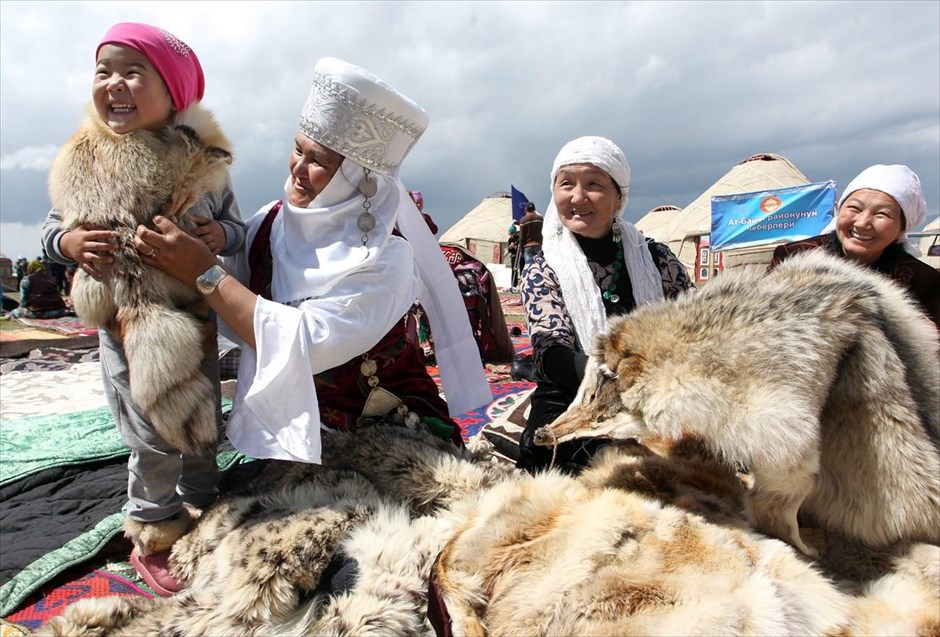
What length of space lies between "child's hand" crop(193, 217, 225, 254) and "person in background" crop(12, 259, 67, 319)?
9.25m

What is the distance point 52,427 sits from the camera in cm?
311

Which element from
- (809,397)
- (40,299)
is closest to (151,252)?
(809,397)

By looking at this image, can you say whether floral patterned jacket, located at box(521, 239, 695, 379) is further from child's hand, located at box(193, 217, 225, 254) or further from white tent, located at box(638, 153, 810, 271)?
white tent, located at box(638, 153, 810, 271)

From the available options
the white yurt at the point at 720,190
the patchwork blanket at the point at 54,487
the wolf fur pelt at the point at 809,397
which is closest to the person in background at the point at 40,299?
the patchwork blanket at the point at 54,487

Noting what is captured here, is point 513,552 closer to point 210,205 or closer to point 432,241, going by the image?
point 432,241

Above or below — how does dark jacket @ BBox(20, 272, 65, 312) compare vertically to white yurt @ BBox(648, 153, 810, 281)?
below

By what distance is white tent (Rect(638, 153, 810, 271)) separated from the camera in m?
16.1

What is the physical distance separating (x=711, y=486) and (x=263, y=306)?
1.02 metres

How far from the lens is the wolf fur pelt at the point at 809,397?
90 centimetres

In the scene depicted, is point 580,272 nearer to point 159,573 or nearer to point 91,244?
point 91,244

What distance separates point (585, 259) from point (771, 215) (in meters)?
10.0

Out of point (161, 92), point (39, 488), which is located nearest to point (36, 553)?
point (39, 488)

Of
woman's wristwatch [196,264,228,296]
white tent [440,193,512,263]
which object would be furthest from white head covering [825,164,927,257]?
white tent [440,193,512,263]

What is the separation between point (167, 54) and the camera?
146cm
